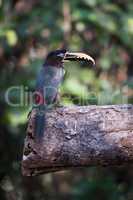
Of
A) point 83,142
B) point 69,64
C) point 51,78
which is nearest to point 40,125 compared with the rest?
point 83,142

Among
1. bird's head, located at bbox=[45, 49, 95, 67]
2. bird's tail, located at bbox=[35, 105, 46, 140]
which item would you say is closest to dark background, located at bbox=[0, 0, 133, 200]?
bird's head, located at bbox=[45, 49, 95, 67]

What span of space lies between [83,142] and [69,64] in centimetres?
262

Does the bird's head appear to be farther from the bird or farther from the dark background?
the dark background

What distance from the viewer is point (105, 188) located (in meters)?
6.10

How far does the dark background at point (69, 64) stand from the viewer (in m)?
6.02

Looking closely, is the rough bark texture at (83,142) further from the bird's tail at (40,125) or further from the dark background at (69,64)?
the dark background at (69,64)

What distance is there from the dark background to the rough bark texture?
1626 millimetres

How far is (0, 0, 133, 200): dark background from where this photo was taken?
237 inches

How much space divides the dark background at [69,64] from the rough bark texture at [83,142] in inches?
64.0

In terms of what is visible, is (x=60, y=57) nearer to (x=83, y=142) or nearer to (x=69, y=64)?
(x=83, y=142)

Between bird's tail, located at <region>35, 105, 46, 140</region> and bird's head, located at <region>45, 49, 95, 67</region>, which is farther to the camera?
bird's head, located at <region>45, 49, 95, 67</region>

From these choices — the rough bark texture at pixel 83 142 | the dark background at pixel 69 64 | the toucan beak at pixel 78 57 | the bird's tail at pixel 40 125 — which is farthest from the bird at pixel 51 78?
the dark background at pixel 69 64

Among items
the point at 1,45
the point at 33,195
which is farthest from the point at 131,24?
the point at 33,195

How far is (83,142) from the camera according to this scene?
12.7 feet
